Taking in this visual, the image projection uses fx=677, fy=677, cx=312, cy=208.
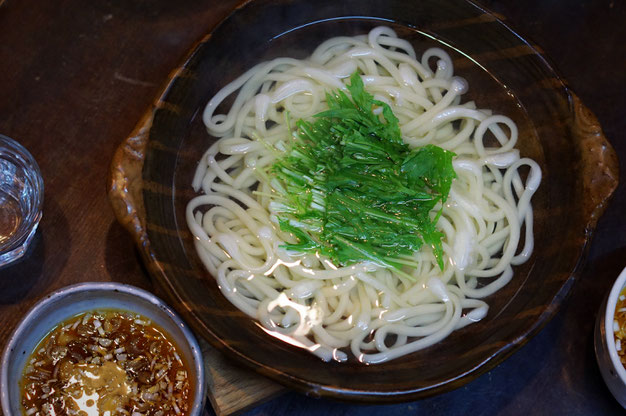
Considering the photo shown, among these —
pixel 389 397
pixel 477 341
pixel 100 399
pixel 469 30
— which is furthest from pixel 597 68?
pixel 100 399

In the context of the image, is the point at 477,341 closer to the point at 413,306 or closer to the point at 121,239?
the point at 413,306

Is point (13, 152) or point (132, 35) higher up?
point (132, 35)

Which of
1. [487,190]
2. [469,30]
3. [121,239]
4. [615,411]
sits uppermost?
[469,30]

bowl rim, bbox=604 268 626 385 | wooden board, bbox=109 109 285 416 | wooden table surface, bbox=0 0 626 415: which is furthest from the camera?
wooden table surface, bbox=0 0 626 415

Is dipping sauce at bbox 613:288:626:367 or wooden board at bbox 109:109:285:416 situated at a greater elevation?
dipping sauce at bbox 613:288:626:367

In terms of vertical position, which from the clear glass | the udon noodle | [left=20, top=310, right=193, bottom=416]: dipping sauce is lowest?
[left=20, top=310, right=193, bottom=416]: dipping sauce

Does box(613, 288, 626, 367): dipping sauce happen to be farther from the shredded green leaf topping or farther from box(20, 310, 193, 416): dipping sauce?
Answer: box(20, 310, 193, 416): dipping sauce

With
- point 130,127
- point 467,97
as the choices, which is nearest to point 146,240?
point 130,127

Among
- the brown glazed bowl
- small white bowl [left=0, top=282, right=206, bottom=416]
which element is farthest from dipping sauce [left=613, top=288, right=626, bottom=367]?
small white bowl [left=0, top=282, right=206, bottom=416]
